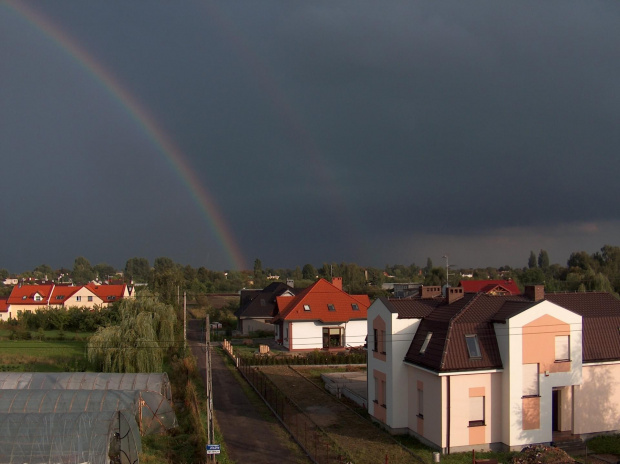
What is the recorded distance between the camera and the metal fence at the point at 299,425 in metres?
19.1

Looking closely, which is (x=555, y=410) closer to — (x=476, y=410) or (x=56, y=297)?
(x=476, y=410)

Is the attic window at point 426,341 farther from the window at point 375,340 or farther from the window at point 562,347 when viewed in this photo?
the window at point 562,347

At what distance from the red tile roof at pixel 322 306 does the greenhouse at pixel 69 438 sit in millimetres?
28798

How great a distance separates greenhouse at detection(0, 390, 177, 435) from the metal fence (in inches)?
198

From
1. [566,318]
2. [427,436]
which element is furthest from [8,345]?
[566,318]

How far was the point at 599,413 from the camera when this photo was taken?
21125 mm

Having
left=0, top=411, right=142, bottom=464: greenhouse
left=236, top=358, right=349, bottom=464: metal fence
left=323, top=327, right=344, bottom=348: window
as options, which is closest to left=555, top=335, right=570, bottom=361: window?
left=236, top=358, right=349, bottom=464: metal fence

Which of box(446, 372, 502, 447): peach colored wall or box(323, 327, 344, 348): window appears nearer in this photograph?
box(446, 372, 502, 447): peach colored wall

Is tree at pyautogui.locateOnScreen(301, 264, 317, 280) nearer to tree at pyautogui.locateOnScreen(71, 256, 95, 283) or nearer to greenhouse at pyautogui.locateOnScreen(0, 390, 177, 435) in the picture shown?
tree at pyautogui.locateOnScreen(71, 256, 95, 283)

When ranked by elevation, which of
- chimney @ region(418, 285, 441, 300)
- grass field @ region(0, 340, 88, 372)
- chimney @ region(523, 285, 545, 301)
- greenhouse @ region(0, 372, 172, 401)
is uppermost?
chimney @ region(523, 285, 545, 301)

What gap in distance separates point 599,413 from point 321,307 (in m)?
29.6

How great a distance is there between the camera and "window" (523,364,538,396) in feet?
64.7

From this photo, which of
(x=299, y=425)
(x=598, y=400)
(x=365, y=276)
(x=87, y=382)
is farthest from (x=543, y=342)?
(x=365, y=276)

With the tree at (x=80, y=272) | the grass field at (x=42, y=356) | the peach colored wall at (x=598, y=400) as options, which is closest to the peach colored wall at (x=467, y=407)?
the peach colored wall at (x=598, y=400)
